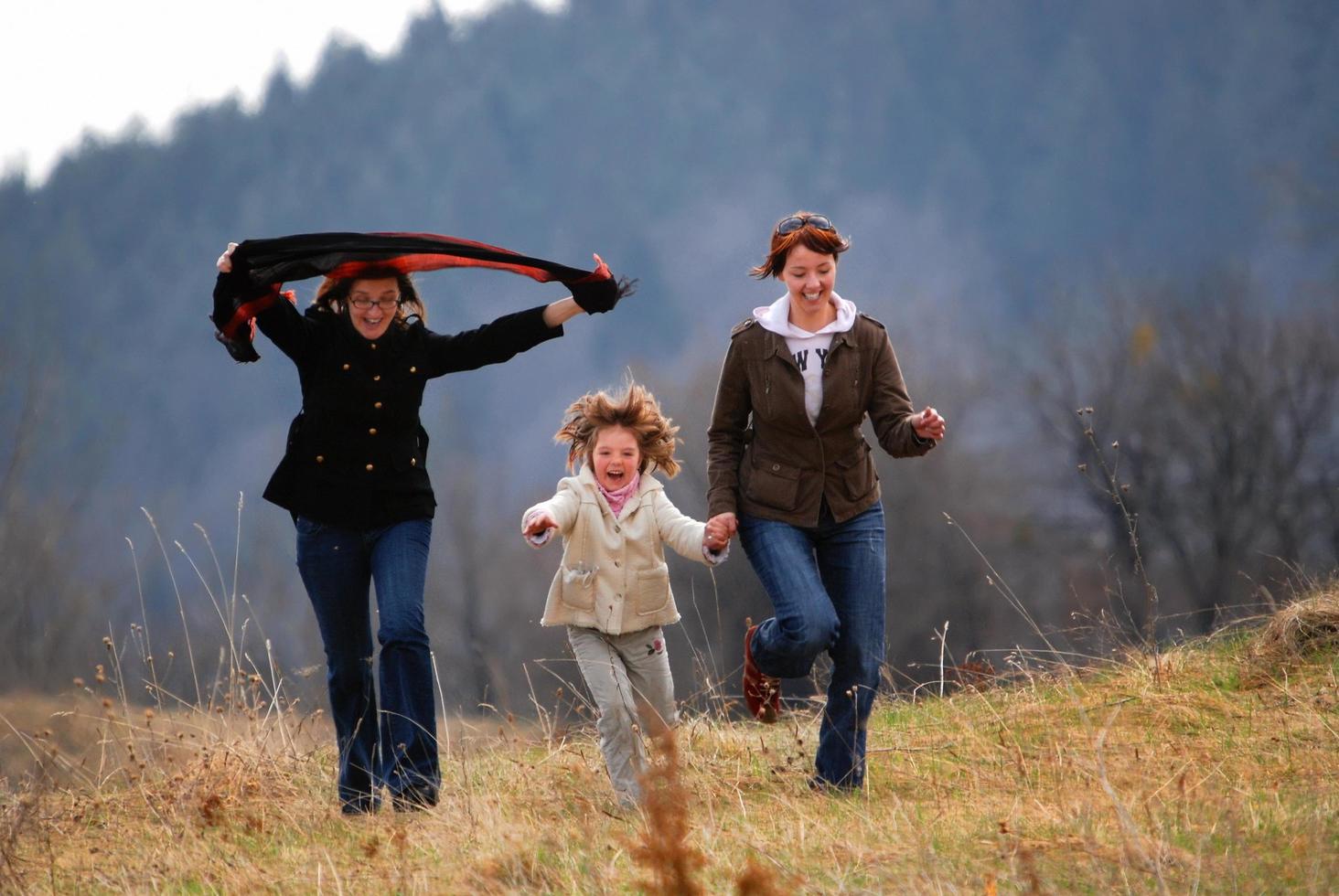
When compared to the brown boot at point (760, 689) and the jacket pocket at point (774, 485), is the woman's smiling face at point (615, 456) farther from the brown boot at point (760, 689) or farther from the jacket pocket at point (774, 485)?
the brown boot at point (760, 689)

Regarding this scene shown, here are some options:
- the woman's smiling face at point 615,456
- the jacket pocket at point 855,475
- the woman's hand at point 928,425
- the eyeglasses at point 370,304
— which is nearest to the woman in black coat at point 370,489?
the eyeglasses at point 370,304

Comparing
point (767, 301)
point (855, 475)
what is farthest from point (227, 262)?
point (767, 301)

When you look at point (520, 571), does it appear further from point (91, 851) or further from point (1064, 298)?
point (91, 851)

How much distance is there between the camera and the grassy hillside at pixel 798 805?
3.69 metres

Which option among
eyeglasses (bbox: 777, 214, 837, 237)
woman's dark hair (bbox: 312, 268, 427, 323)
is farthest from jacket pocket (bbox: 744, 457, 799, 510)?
woman's dark hair (bbox: 312, 268, 427, 323)

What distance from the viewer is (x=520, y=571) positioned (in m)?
34.9

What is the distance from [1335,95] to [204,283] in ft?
126

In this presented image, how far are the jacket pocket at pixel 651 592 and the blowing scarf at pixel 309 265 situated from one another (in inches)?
45.9

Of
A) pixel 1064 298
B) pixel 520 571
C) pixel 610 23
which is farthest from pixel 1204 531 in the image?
pixel 610 23

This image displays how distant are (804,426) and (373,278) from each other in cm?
176

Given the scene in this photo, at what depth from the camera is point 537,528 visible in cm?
502

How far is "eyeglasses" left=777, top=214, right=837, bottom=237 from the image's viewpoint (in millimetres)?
5273

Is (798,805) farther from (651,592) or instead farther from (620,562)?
(620,562)

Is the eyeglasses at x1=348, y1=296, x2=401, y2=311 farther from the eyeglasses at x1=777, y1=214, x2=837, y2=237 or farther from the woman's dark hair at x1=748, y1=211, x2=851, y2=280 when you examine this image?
the eyeglasses at x1=777, y1=214, x2=837, y2=237
